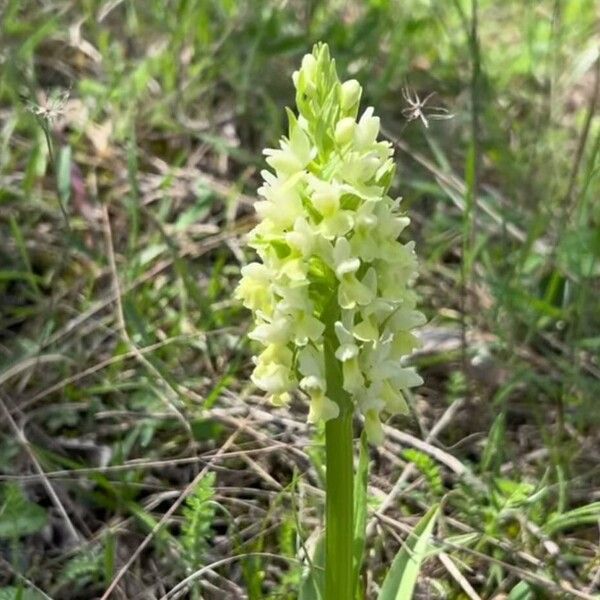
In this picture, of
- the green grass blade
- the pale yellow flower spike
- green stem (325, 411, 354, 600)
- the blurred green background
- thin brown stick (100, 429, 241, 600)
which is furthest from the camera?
the blurred green background

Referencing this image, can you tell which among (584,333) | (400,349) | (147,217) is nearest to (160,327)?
(147,217)

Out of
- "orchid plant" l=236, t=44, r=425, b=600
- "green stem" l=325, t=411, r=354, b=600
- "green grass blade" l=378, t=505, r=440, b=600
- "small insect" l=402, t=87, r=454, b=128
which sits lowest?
"green grass blade" l=378, t=505, r=440, b=600

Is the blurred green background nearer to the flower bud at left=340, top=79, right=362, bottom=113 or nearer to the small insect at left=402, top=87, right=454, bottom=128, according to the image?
the small insect at left=402, top=87, right=454, bottom=128

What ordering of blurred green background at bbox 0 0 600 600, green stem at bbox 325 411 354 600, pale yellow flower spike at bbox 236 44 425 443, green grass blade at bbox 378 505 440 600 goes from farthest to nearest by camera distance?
1. blurred green background at bbox 0 0 600 600
2. green grass blade at bbox 378 505 440 600
3. green stem at bbox 325 411 354 600
4. pale yellow flower spike at bbox 236 44 425 443

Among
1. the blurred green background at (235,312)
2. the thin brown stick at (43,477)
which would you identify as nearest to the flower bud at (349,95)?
the blurred green background at (235,312)

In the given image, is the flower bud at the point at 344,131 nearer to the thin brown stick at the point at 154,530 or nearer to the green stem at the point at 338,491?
the green stem at the point at 338,491

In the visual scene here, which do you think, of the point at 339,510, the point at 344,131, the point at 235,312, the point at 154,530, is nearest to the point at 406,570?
the point at 339,510

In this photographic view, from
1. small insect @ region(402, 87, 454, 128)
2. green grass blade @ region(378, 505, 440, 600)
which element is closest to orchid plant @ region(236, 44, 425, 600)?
green grass blade @ region(378, 505, 440, 600)

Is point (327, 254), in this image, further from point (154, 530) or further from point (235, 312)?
point (235, 312)
